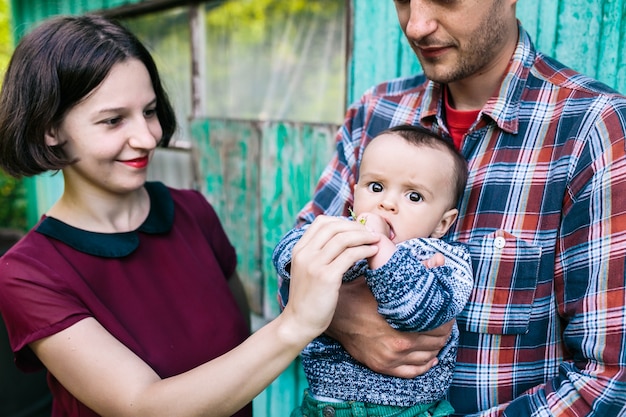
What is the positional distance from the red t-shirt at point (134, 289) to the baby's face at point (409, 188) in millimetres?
760

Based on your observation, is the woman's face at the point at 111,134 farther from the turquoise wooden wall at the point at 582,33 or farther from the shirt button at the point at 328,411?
the turquoise wooden wall at the point at 582,33

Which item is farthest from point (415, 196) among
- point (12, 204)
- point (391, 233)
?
point (12, 204)

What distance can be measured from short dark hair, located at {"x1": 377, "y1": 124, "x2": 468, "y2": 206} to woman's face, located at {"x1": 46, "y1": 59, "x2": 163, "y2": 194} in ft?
2.92

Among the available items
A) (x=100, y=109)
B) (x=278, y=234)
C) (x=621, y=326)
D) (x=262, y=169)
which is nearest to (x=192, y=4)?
(x=262, y=169)

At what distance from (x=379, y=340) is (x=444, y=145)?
Answer: 1.90 feet

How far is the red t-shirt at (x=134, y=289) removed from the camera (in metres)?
1.64

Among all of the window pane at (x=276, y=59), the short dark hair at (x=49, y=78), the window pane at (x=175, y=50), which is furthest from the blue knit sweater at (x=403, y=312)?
the window pane at (x=175, y=50)

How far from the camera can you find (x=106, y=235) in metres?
1.89

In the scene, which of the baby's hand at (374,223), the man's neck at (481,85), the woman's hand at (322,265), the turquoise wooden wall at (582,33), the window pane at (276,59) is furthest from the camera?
the window pane at (276,59)

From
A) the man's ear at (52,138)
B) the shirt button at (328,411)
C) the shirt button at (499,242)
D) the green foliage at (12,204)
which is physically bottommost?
the green foliage at (12,204)

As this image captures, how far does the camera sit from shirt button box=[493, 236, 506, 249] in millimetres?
1510

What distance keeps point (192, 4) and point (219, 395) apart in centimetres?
305

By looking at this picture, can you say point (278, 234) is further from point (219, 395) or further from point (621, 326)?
point (621, 326)

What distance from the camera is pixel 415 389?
152 cm
